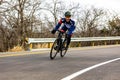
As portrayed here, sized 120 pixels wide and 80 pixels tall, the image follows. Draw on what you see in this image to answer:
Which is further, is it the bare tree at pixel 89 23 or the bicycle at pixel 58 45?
the bare tree at pixel 89 23

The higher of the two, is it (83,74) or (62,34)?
(62,34)

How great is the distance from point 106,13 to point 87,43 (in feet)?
81.6

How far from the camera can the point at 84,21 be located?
175 feet

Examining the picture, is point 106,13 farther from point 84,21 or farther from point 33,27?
point 33,27

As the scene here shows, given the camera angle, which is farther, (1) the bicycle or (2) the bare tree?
(2) the bare tree

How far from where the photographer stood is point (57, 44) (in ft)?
46.7

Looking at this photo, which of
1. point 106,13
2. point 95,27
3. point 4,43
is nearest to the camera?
point 4,43

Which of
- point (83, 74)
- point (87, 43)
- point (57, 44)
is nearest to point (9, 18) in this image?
point (87, 43)

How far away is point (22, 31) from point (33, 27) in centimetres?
150

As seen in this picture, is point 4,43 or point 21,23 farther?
point 21,23

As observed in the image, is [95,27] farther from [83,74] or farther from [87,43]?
[83,74]

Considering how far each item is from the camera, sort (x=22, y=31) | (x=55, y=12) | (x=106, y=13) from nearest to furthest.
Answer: (x=22, y=31), (x=55, y=12), (x=106, y=13)

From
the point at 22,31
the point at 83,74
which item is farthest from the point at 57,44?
the point at 22,31

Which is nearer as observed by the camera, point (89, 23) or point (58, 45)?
point (58, 45)
